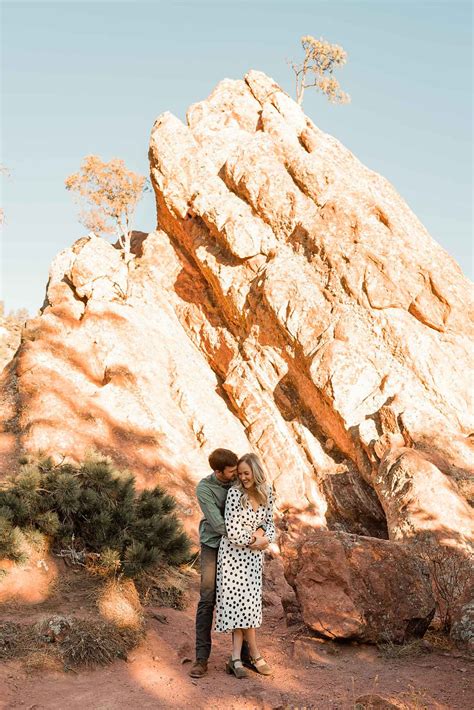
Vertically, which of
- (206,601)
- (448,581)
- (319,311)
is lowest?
(206,601)

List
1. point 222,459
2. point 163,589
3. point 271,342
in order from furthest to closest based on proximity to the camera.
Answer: point 271,342
point 163,589
point 222,459

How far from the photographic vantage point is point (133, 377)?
1581cm

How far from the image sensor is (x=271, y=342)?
17.0 m

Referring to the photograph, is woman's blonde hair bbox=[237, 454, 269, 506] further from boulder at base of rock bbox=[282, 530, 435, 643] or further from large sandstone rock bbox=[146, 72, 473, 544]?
large sandstone rock bbox=[146, 72, 473, 544]

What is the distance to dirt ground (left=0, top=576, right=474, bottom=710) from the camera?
5.21 meters

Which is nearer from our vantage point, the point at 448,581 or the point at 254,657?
the point at 254,657

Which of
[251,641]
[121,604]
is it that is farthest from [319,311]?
[251,641]

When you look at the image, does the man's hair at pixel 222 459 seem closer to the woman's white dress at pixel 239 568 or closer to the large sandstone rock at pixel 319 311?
the woman's white dress at pixel 239 568

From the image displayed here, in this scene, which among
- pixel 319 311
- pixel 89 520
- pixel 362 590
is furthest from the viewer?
pixel 319 311

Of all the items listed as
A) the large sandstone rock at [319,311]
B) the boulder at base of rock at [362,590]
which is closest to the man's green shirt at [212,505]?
the boulder at base of rock at [362,590]

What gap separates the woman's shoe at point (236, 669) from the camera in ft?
18.6

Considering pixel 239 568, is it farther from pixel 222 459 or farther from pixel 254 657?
pixel 222 459

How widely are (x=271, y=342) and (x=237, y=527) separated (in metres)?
11.7

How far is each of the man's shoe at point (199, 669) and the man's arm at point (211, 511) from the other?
4.10 feet
